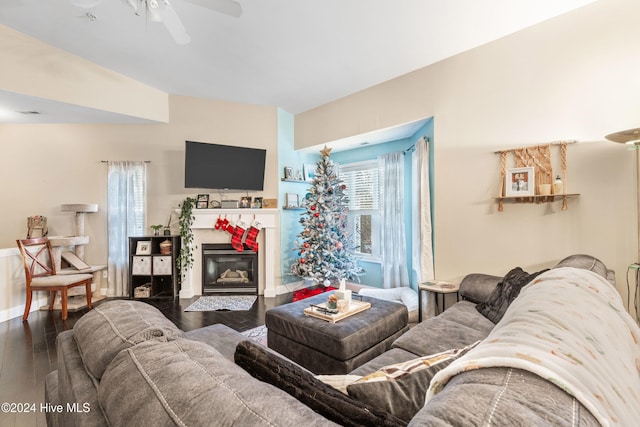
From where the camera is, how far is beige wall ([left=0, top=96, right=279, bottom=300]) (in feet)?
14.4

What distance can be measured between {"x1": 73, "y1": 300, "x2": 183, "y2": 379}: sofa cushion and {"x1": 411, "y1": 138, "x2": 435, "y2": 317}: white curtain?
314 centimetres

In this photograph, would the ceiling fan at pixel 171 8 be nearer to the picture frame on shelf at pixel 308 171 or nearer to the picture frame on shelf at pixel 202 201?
the picture frame on shelf at pixel 202 201

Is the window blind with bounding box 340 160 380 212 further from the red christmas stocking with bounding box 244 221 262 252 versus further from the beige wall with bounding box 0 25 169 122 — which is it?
the beige wall with bounding box 0 25 169 122

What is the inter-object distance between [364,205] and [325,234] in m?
1.09

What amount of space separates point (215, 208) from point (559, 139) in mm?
4529

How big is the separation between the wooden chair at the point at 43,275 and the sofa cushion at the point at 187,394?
387 centimetres

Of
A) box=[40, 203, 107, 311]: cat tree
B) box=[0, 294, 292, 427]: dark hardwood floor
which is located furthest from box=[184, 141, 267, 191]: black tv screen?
box=[0, 294, 292, 427]: dark hardwood floor

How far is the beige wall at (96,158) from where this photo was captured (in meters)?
4.40

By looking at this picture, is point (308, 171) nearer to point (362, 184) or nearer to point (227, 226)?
point (362, 184)

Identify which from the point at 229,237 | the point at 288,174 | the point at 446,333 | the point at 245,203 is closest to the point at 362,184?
the point at 288,174

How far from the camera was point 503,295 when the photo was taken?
7.72 feet

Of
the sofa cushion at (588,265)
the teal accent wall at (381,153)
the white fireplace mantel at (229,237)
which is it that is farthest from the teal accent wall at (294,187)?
the sofa cushion at (588,265)

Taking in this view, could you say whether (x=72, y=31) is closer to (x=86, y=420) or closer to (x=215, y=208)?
(x=215, y=208)

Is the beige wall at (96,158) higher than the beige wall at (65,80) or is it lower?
lower
